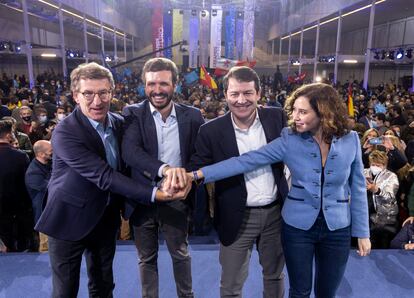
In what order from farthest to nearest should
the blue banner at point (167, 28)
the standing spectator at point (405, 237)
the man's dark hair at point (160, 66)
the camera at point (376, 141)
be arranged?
the blue banner at point (167, 28)
the camera at point (376, 141)
the standing spectator at point (405, 237)
the man's dark hair at point (160, 66)

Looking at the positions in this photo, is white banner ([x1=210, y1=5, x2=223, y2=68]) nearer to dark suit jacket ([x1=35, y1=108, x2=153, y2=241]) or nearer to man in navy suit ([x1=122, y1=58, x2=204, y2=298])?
man in navy suit ([x1=122, y1=58, x2=204, y2=298])

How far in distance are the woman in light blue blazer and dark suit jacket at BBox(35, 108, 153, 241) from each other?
1.62ft

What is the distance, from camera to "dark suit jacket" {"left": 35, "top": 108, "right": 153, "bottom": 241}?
209 cm

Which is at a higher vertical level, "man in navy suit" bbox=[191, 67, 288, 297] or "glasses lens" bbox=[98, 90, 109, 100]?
"glasses lens" bbox=[98, 90, 109, 100]

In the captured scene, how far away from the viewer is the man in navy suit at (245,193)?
2.26m

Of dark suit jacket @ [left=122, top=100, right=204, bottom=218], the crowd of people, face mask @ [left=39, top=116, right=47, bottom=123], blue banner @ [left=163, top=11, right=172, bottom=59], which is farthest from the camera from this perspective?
blue banner @ [left=163, top=11, right=172, bottom=59]

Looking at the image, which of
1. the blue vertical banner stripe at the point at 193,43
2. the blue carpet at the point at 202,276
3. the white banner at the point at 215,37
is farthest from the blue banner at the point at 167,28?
the blue carpet at the point at 202,276

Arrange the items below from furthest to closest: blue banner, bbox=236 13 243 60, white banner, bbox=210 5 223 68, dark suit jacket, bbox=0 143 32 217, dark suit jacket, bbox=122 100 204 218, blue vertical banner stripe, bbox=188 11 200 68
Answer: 1. blue banner, bbox=236 13 243 60
2. blue vertical banner stripe, bbox=188 11 200 68
3. white banner, bbox=210 5 223 68
4. dark suit jacket, bbox=0 143 32 217
5. dark suit jacket, bbox=122 100 204 218

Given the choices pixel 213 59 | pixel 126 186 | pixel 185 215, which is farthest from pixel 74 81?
pixel 213 59

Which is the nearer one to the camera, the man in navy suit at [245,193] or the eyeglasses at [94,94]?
the eyeglasses at [94,94]

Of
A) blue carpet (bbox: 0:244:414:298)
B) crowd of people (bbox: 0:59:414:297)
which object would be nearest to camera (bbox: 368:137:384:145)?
blue carpet (bbox: 0:244:414:298)

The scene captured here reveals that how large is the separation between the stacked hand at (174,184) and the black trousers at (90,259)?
1.48ft

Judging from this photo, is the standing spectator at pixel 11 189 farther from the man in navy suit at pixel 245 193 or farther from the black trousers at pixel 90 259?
the man in navy suit at pixel 245 193

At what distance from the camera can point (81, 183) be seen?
7.06 ft
